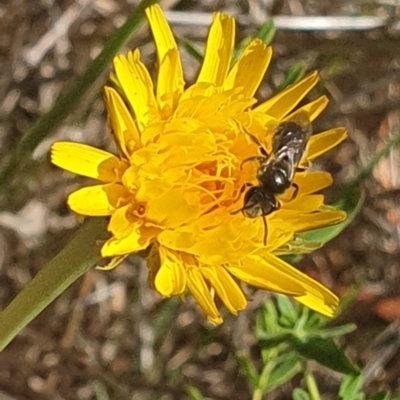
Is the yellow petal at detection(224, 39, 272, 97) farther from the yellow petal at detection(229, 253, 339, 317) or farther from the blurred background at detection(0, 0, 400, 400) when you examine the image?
the blurred background at detection(0, 0, 400, 400)

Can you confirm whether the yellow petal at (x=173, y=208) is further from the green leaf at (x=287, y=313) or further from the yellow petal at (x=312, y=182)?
the green leaf at (x=287, y=313)

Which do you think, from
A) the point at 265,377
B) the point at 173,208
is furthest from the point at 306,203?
the point at 265,377

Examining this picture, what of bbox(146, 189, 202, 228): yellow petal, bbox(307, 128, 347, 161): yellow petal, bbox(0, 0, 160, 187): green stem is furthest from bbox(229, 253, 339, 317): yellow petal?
bbox(0, 0, 160, 187): green stem

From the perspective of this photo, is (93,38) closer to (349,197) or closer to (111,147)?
(111,147)

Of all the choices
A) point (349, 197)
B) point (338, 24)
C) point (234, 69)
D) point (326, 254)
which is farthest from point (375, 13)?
point (234, 69)

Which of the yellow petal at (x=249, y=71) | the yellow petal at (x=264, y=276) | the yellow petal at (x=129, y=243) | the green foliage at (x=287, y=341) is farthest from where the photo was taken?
the green foliage at (x=287, y=341)

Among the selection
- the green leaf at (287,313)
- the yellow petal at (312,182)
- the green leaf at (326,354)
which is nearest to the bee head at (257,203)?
the yellow petal at (312,182)

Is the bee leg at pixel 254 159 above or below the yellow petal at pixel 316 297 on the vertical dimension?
above
